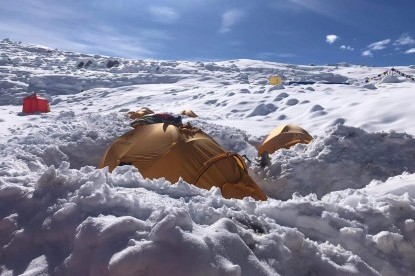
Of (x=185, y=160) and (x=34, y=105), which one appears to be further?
(x=34, y=105)

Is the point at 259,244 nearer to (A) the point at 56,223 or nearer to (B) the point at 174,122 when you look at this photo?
(A) the point at 56,223

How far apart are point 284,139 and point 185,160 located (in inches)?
118

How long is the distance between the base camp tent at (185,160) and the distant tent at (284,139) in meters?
2.15

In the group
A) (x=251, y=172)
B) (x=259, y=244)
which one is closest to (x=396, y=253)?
(x=259, y=244)

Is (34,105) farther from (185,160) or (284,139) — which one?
(185,160)

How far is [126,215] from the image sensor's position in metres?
2.44

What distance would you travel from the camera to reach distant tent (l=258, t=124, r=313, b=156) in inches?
318

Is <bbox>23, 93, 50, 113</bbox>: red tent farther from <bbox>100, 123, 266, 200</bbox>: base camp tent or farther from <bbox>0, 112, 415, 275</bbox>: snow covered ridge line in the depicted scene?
<bbox>0, 112, 415, 275</bbox>: snow covered ridge line

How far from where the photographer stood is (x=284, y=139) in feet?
26.8

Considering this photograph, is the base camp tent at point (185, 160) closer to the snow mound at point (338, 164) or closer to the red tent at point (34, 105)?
the snow mound at point (338, 164)

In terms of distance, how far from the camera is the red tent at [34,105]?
53.3 ft

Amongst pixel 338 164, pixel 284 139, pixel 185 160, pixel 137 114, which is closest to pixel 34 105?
pixel 137 114

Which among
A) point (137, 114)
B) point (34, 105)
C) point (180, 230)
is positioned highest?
point (180, 230)

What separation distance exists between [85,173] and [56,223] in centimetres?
56
